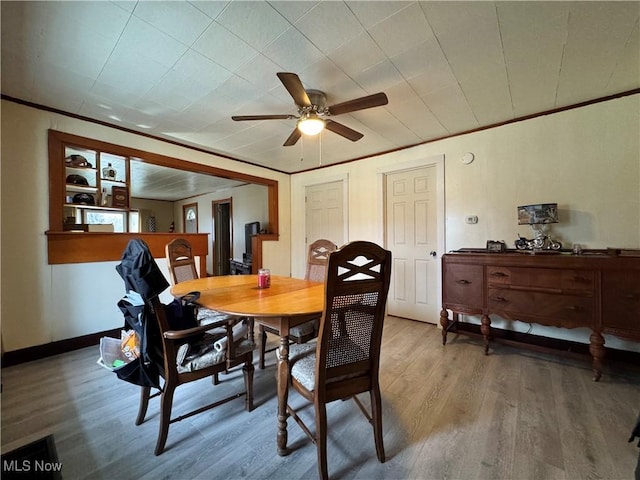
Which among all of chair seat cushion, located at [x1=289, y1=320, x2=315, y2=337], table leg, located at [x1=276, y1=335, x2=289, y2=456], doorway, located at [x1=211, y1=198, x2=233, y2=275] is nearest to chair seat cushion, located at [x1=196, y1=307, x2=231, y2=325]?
chair seat cushion, located at [x1=289, y1=320, x2=315, y2=337]

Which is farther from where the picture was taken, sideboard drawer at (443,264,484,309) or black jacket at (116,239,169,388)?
sideboard drawer at (443,264,484,309)

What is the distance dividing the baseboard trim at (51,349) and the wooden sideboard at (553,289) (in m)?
3.68

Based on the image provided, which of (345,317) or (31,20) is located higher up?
(31,20)

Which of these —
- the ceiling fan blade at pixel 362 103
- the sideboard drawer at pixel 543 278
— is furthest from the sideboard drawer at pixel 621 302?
the ceiling fan blade at pixel 362 103

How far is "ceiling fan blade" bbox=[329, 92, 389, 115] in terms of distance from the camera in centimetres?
174

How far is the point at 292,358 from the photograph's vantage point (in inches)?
54.4

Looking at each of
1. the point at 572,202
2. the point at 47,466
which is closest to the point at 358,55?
the point at 572,202

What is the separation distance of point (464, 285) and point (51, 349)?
4050mm

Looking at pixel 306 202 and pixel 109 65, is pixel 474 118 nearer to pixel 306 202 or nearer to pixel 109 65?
pixel 306 202

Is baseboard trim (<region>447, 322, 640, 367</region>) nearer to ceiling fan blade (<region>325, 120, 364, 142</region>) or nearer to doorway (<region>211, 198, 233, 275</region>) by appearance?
ceiling fan blade (<region>325, 120, 364, 142</region>)

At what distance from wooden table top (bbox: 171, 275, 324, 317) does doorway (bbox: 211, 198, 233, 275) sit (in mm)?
4704

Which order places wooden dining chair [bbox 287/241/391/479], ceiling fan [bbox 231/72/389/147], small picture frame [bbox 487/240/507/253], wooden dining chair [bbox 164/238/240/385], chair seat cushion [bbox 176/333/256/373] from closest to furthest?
wooden dining chair [bbox 287/241/391/479], chair seat cushion [bbox 176/333/256/373], ceiling fan [bbox 231/72/389/147], wooden dining chair [bbox 164/238/240/385], small picture frame [bbox 487/240/507/253]

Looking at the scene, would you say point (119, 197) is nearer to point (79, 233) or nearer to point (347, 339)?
point (79, 233)

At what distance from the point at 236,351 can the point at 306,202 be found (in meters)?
3.50
